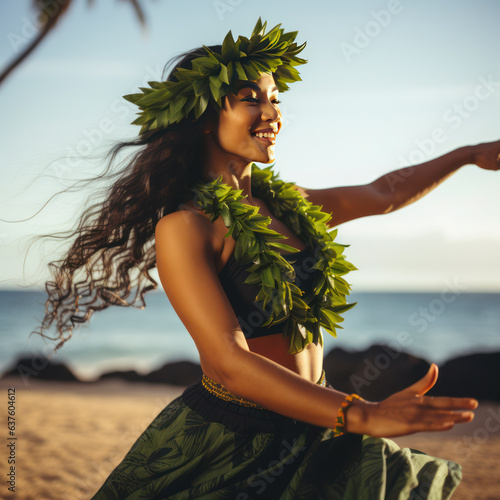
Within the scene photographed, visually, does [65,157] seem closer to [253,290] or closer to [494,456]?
[253,290]

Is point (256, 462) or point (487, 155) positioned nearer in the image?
point (256, 462)

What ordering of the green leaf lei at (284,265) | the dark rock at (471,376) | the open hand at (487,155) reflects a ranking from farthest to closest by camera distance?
the dark rock at (471,376), the open hand at (487,155), the green leaf lei at (284,265)

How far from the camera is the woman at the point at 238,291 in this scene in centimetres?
149

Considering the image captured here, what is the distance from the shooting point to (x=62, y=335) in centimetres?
230

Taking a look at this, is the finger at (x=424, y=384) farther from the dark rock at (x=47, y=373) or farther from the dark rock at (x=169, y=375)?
the dark rock at (x=47, y=373)

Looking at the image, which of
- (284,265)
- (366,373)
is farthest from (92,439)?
(284,265)

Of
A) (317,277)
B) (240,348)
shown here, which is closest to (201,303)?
(240,348)

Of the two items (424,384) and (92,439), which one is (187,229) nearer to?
(424,384)

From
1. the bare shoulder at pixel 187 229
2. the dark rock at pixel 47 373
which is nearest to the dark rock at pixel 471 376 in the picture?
the dark rock at pixel 47 373

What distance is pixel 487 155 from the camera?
7.36 ft

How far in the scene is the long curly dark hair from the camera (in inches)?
74.9

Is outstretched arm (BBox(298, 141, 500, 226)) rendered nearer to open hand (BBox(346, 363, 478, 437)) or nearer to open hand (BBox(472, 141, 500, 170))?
open hand (BBox(472, 141, 500, 170))

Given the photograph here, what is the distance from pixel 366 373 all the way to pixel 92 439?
4113 millimetres

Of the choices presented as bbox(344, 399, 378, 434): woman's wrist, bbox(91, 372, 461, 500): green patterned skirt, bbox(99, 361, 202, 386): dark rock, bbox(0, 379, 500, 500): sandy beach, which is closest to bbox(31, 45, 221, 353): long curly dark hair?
bbox(91, 372, 461, 500): green patterned skirt
